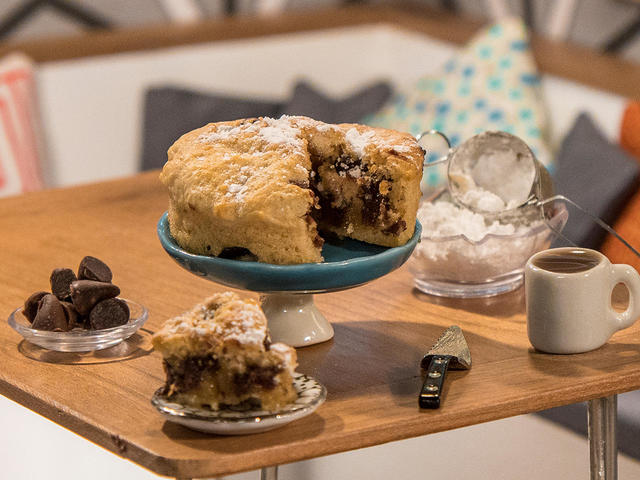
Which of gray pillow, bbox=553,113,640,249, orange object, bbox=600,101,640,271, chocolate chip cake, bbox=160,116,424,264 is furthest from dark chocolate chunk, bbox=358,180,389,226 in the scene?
gray pillow, bbox=553,113,640,249

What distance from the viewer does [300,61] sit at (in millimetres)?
3607

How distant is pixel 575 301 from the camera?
1.25 metres

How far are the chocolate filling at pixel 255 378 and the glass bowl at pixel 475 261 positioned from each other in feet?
1.48

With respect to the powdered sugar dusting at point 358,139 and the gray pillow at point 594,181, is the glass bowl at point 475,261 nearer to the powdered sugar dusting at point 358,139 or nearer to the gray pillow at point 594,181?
the powdered sugar dusting at point 358,139

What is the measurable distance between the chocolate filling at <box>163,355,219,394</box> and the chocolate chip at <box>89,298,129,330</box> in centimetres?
23

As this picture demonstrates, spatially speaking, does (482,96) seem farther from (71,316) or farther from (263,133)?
(71,316)

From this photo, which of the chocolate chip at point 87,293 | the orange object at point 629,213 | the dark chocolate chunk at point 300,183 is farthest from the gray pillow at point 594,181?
the chocolate chip at point 87,293

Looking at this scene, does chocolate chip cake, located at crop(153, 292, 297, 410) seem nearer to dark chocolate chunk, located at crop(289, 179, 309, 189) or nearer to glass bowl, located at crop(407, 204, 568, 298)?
dark chocolate chunk, located at crop(289, 179, 309, 189)

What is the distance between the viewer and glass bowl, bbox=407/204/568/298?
1.46 meters

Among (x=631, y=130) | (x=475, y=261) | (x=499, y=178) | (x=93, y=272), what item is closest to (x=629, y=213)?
(x=631, y=130)

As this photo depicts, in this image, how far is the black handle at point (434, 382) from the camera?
1135 millimetres

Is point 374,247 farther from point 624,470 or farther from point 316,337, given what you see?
point 624,470

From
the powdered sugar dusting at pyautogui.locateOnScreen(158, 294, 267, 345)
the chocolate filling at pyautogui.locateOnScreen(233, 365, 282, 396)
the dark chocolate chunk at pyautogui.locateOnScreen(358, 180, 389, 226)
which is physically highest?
the dark chocolate chunk at pyautogui.locateOnScreen(358, 180, 389, 226)

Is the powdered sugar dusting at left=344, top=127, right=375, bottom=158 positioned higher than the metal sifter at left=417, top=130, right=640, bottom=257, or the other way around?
the powdered sugar dusting at left=344, top=127, right=375, bottom=158
